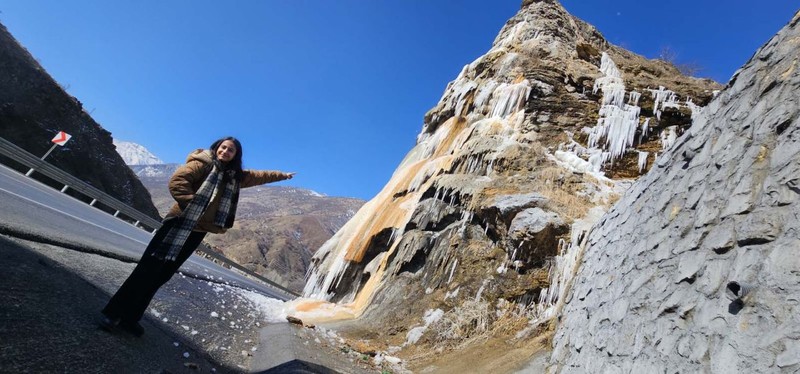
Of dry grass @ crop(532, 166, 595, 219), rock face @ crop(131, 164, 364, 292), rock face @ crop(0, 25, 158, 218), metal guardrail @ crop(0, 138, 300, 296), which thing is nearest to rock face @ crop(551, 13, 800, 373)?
dry grass @ crop(532, 166, 595, 219)

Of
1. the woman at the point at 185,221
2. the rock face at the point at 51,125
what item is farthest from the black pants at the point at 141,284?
the rock face at the point at 51,125

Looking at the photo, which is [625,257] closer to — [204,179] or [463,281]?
[204,179]

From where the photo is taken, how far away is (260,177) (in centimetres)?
418

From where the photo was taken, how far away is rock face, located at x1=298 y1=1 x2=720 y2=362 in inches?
393

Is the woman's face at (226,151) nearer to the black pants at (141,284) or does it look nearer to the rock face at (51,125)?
the black pants at (141,284)

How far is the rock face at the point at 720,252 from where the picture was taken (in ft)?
8.08

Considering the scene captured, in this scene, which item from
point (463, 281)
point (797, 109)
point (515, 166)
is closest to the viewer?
point (797, 109)

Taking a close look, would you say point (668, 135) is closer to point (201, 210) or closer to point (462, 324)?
point (462, 324)

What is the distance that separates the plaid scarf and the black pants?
0.06m

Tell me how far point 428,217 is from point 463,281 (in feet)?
10.6

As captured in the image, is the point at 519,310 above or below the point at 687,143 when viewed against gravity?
below

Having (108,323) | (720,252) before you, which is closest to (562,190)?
(720,252)

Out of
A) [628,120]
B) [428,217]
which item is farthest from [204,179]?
[628,120]

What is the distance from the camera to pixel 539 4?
2744 cm
